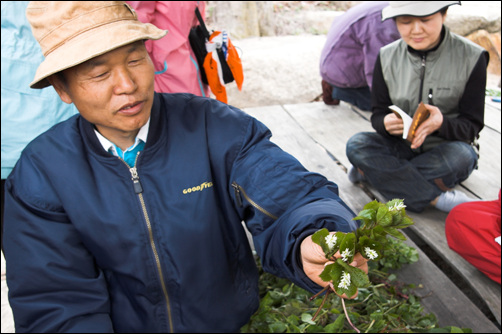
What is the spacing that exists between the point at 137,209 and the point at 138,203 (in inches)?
0.7

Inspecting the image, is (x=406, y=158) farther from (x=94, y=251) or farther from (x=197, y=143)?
(x=94, y=251)

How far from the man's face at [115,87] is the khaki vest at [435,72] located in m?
1.59

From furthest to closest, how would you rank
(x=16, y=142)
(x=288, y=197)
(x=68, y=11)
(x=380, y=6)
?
(x=380, y=6) → (x=16, y=142) → (x=288, y=197) → (x=68, y=11)

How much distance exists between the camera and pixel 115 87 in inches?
41.8

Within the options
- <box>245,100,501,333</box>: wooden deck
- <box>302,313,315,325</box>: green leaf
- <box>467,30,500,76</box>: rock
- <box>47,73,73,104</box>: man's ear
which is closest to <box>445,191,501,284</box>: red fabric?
<box>245,100,501,333</box>: wooden deck

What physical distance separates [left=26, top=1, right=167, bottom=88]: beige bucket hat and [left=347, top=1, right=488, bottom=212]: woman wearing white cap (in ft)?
4.84

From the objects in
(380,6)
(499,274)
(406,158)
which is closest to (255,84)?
(380,6)

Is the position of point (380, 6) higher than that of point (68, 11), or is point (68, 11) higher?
point (68, 11)

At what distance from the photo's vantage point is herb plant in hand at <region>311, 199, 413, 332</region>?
2.64 ft

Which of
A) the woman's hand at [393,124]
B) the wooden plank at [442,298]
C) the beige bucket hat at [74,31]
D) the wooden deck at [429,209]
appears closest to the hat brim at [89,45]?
the beige bucket hat at [74,31]

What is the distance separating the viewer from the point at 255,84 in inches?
156

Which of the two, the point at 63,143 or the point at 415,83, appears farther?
the point at 415,83

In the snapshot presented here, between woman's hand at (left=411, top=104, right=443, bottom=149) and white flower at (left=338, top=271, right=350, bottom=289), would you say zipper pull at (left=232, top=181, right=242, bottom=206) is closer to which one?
white flower at (left=338, top=271, right=350, bottom=289)

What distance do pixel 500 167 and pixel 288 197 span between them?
2.02 m
